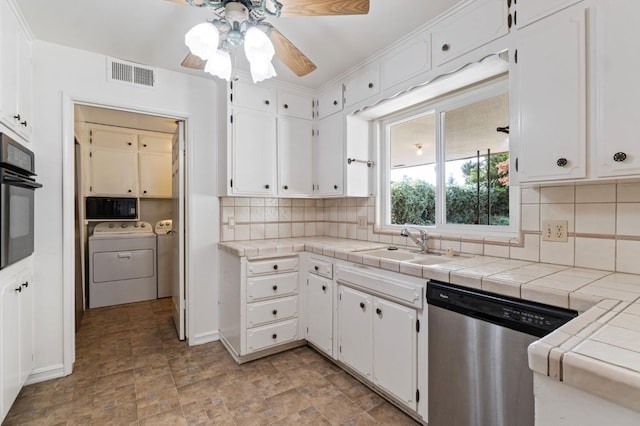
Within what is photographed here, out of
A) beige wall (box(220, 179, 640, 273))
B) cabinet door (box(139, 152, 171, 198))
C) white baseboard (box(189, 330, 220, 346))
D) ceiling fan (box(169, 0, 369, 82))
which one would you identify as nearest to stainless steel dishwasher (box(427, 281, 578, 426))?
beige wall (box(220, 179, 640, 273))

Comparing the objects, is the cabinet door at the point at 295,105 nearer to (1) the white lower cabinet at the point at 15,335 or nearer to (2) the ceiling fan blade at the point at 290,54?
(2) the ceiling fan blade at the point at 290,54

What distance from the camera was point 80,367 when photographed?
90.0 inches

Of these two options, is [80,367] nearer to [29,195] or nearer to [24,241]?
[24,241]

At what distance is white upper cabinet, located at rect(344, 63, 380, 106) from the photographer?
7.57 feet

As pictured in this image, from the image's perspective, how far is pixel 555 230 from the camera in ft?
5.24

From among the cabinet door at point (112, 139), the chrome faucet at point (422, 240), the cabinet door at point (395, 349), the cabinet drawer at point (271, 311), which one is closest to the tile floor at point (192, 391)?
the cabinet door at point (395, 349)

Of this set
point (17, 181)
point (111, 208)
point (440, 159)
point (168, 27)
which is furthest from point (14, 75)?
point (440, 159)

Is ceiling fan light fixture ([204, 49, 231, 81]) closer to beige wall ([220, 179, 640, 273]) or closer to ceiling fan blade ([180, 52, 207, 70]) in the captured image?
ceiling fan blade ([180, 52, 207, 70])

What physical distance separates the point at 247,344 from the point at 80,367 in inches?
49.5

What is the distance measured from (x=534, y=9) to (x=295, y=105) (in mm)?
1943

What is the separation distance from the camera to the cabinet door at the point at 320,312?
2295mm

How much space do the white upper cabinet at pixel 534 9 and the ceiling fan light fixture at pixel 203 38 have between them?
4.73 ft

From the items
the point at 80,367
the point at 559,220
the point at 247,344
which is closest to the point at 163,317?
the point at 80,367

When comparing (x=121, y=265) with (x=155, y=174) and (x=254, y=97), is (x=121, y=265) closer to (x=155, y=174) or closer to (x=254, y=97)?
(x=155, y=174)
